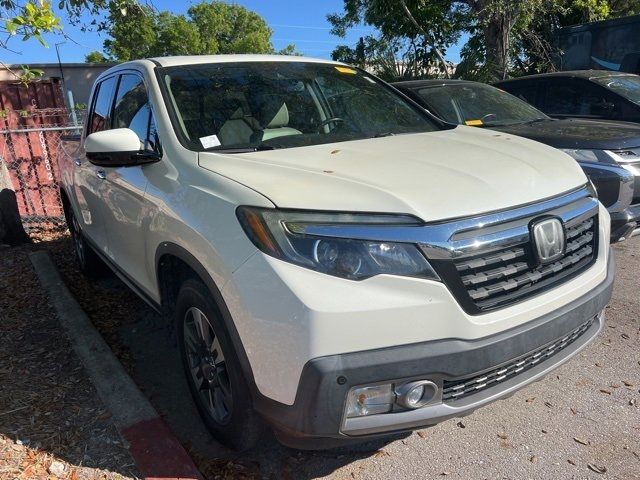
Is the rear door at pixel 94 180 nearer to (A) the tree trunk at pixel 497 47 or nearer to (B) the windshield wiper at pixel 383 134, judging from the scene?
(B) the windshield wiper at pixel 383 134

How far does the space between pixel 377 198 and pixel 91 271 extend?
3.89m

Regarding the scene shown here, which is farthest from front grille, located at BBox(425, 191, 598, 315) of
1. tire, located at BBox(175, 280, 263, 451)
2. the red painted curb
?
the red painted curb

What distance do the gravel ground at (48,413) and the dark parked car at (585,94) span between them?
251 inches

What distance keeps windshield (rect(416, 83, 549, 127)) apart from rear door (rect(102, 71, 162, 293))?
3519 millimetres

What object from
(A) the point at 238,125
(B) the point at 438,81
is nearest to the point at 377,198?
(A) the point at 238,125

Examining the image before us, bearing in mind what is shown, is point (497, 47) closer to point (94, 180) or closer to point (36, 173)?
point (36, 173)

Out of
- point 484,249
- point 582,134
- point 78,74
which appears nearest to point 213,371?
point 484,249

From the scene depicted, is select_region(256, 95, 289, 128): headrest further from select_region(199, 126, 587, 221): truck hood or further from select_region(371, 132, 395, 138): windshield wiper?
select_region(371, 132, 395, 138): windshield wiper

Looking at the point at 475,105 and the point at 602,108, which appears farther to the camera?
Answer: the point at 602,108

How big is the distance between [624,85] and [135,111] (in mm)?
6196

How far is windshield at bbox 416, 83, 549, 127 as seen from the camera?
598 cm

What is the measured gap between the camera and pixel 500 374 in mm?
2154

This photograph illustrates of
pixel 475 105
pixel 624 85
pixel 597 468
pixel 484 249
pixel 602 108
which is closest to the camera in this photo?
pixel 484 249

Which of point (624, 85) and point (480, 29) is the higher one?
point (480, 29)
